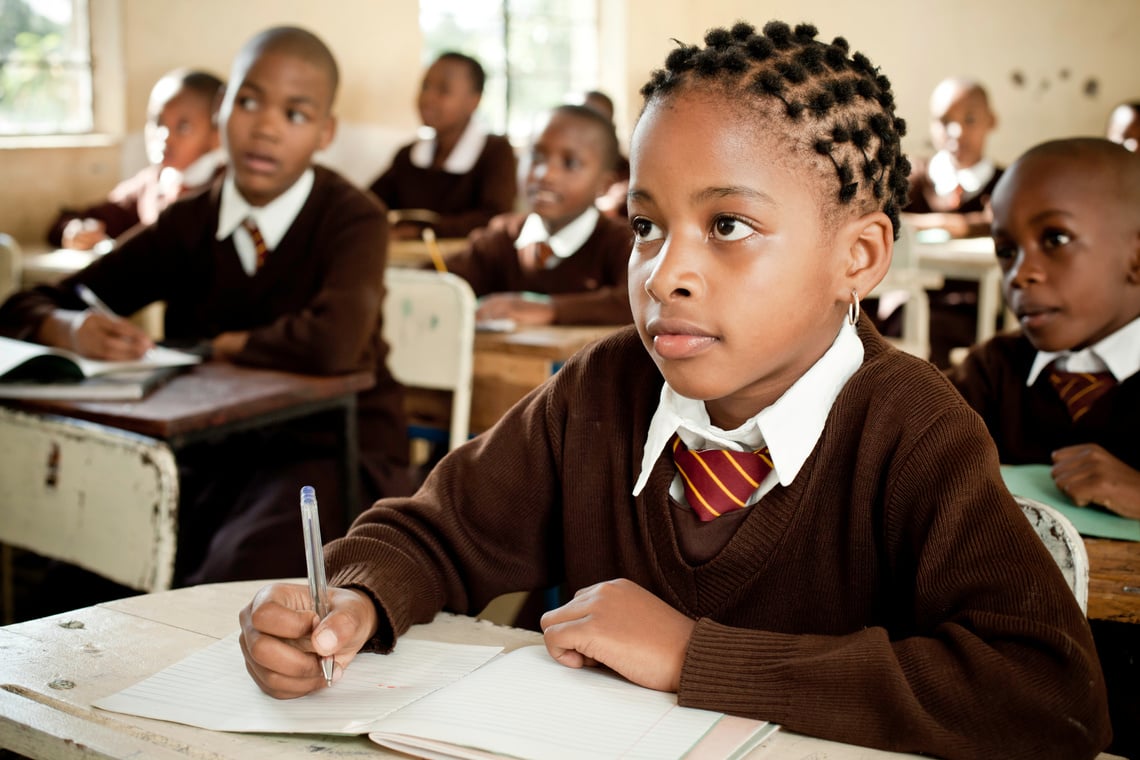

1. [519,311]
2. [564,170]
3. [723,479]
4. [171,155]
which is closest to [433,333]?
[519,311]

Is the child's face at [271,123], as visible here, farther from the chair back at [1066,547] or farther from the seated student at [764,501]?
the chair back at [1066,547]

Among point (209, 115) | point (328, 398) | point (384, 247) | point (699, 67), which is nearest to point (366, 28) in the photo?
point (209, 115)

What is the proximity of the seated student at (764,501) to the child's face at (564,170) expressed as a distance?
2404mm

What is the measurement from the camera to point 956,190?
5.72 metres

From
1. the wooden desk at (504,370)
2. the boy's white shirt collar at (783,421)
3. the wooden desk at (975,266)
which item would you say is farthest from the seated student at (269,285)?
the wooden desk at (975,266)

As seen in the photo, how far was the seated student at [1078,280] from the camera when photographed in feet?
5.67

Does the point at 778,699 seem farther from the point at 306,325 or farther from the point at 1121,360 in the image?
the point at 306,325

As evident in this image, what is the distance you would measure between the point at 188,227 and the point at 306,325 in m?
0.48

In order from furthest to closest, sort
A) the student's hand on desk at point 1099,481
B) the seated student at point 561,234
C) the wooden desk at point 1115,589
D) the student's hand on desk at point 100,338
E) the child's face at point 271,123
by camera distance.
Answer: the seated student at point 561,234 → the child's face at point 271,123 → the student's hand on desk at point 100,338 → the student's hand on desk at point 1099,481 → the wooden desk at point 1115,589

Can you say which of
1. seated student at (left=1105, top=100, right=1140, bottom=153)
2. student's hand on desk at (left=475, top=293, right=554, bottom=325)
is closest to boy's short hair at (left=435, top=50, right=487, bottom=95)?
seated student at (left=1105, top=100, right=1140, bottom=153)

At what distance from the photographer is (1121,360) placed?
176 centimetres

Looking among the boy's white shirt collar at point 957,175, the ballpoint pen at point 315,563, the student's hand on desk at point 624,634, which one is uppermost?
the boy's white shirt collar at point 957,175

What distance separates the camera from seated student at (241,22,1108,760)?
0.86 metres

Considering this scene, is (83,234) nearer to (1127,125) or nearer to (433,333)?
(433,333)
